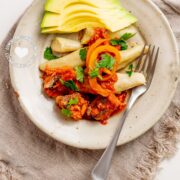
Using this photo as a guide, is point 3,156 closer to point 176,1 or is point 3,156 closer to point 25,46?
point 25,46

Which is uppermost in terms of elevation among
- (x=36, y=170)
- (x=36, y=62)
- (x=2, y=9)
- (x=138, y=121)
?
(x=2, y=9)

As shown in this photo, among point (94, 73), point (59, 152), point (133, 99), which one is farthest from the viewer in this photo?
point (59, 152)

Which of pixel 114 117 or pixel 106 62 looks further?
pixel 114 117

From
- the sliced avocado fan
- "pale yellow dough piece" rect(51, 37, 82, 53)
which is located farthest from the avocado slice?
"pale yellow dough piece" rect(51, 37, 82, 53)

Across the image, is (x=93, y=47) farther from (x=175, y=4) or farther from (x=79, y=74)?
(x=175, y=4)

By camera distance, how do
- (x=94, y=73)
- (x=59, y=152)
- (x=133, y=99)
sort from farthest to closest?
1. (x=59, y=152)
2. (x=133, y=99)
3. (x=94, y=73)

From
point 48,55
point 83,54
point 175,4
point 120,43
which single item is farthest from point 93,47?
point 175,4

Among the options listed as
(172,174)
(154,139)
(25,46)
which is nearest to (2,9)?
(25,46)
